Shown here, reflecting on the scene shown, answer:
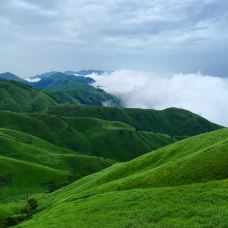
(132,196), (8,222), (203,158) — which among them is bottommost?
(8,222)

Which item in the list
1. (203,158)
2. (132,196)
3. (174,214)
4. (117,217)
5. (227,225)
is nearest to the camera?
(227,225)

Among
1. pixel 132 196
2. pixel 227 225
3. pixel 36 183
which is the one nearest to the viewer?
pixel 227 225

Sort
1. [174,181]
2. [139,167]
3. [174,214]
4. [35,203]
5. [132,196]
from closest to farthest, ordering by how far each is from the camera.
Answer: [174,214] < [132,196] < [174,181] < [139,167] < [35,203]

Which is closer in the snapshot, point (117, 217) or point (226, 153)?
point (117, 217)

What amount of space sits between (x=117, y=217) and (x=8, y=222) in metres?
33.3

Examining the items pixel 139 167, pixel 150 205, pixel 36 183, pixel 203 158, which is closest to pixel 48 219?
pixel 150 205

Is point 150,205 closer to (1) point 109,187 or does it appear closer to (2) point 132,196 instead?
(2) point 132,196

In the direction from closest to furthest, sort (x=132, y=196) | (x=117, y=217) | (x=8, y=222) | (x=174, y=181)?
(x=117, y=217) → (x=132, y=196) → (x=174, y=181) → (x=8, y=222)

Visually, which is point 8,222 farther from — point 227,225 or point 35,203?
point 227,225

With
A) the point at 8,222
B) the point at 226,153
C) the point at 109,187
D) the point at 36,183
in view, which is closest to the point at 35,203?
the point at 8,222

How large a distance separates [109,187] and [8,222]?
18703 millimetres

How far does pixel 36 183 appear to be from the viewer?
190 meters

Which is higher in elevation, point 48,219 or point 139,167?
point 139,167

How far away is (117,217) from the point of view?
46.8m
